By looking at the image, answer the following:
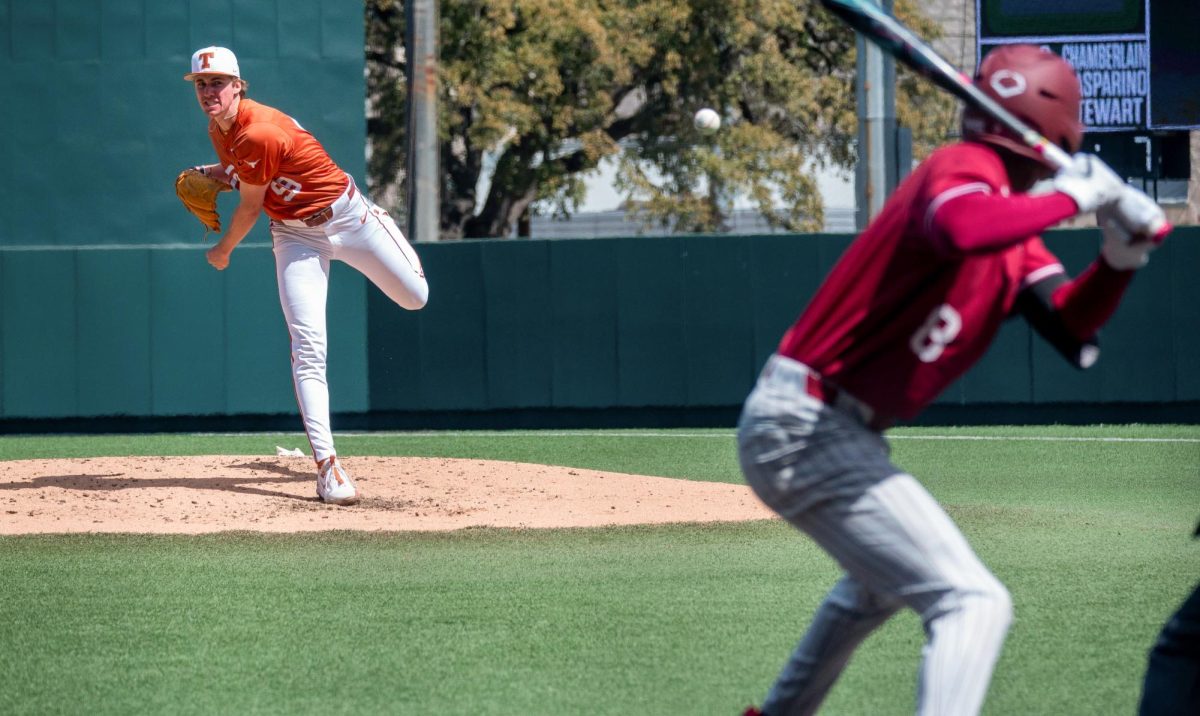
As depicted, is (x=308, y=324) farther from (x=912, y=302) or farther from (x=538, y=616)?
(x=912, y=302)

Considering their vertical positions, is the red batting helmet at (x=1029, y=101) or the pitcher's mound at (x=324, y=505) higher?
the red batting helmet at (x=1029, y=101)

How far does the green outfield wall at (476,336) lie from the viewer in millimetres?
12922

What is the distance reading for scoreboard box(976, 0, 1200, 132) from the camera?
12.4m

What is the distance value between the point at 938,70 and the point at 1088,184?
2.07 feet

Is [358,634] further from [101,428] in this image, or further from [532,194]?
[532,194]

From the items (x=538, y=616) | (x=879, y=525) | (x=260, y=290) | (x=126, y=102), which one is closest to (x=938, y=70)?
(x=879, y=525)

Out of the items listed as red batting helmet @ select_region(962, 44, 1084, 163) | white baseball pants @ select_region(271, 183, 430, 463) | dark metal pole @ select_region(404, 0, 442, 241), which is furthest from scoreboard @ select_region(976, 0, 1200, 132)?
red batting helmet @ select_region(962, 44, 1084, 163)

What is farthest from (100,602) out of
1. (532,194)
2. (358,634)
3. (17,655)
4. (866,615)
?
(532,194)

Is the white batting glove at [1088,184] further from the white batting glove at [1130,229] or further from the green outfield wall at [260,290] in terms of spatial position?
Answer: the green outfield wall at [260,290]

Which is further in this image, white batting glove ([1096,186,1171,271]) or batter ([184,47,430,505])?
batter ([184,47,430,505])

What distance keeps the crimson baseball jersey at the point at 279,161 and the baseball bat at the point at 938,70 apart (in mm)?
4287

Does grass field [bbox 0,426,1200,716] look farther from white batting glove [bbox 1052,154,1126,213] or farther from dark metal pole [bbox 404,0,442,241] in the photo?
dark metal pole [bbox 404,0,442,241]

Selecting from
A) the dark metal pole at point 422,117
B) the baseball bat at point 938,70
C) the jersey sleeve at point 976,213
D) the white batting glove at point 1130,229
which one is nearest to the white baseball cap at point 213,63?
the baseball bat at point 938,70

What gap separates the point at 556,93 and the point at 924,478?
2067 cm
